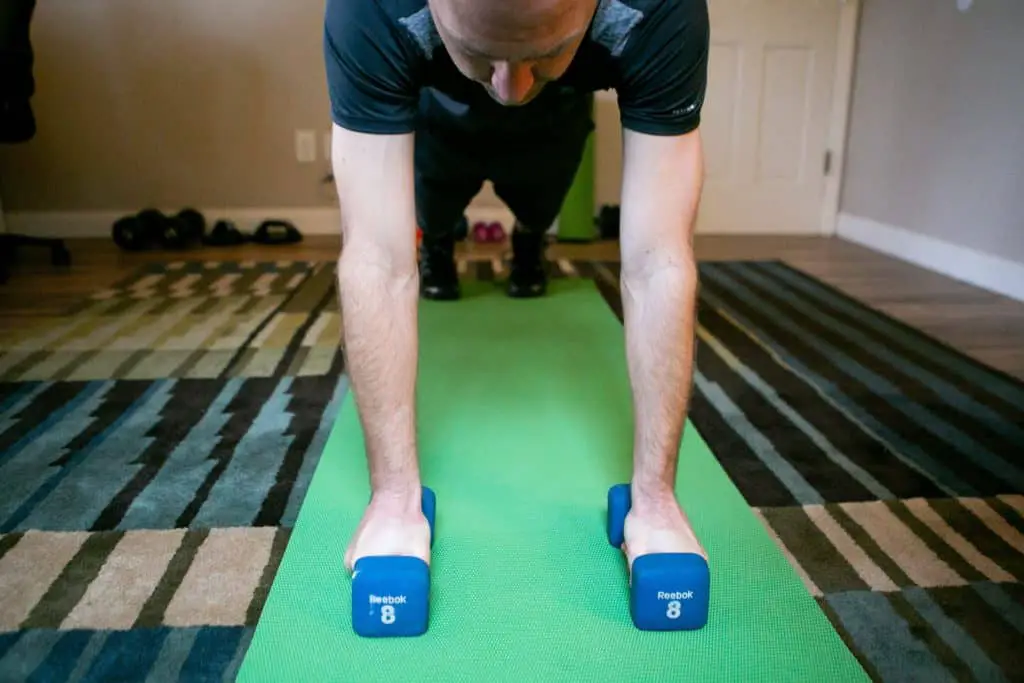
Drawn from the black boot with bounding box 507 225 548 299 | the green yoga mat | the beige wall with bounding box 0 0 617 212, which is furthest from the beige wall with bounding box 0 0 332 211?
the green yoga mat

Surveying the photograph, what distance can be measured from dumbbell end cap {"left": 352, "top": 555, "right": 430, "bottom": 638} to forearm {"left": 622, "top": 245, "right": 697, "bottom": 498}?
0.94 ft

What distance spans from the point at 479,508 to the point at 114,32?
2768 millimetres

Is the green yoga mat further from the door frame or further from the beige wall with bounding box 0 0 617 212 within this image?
the door frame

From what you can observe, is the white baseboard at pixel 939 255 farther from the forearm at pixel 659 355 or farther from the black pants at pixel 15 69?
the black pants at pixel 15 69

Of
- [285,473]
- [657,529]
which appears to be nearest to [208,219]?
[285,473]

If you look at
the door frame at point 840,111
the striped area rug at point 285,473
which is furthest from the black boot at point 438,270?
the door frame at point 840,111

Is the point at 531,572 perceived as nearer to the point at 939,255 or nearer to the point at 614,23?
the point at 614,23

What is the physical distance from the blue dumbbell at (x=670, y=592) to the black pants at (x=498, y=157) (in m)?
0.79

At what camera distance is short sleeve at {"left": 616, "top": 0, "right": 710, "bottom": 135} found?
0.81 metres

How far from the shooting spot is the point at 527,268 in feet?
7.13

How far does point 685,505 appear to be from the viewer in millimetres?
1098

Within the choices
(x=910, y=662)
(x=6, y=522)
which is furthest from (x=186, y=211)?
(x=910, y=662)

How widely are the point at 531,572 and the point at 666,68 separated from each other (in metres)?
0.59

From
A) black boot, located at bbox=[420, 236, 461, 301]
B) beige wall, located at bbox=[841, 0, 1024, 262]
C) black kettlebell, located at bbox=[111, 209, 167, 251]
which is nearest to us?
black boot, located at bbox=[420, 236, 461, 301]
